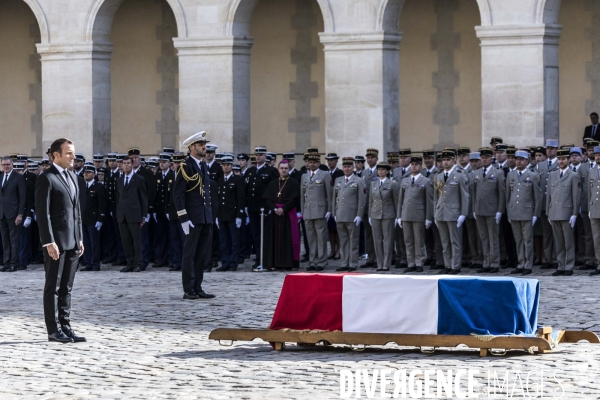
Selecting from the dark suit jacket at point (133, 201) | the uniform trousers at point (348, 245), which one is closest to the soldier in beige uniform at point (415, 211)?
the uniform trousers at point (348, 245)

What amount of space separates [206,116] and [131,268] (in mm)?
4913

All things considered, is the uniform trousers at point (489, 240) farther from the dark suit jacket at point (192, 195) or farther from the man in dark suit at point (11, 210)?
the man in dark suit at point (11, 210)

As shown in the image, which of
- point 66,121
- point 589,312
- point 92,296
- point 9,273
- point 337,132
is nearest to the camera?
point 589,312

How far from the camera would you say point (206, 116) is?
22.9 meters

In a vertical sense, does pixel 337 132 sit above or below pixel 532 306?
above

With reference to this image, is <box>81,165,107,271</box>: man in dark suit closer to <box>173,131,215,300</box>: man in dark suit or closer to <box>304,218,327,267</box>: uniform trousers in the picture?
<box>304,218,327,267</box>: uniform trousers

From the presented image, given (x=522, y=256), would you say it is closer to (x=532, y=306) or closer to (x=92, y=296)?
(x=92, y=296)

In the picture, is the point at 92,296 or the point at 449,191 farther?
the point at 449,191

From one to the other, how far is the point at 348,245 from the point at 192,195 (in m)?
4.55

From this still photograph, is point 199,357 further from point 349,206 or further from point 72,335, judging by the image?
point 349,206

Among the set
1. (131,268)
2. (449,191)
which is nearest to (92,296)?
(131,268)

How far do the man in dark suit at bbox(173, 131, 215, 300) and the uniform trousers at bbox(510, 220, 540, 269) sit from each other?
478 cm

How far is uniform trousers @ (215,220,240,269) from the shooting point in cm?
1834

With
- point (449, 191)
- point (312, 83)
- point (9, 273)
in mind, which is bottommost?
point (9, 273)
